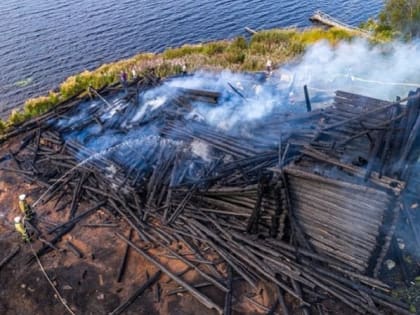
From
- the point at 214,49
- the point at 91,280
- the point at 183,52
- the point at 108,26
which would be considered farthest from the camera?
the point at 108,26

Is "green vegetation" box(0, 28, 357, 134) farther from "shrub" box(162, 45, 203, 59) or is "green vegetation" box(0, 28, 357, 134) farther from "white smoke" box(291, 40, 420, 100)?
"white smoke" box(291, 40, 420, 100)

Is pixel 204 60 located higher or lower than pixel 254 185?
lower

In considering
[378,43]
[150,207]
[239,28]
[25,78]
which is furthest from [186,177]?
[239,28]

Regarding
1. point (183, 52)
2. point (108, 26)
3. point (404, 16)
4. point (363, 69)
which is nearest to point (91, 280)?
point (363, 69)

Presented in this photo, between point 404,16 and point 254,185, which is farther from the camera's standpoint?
Answer: point 404,16

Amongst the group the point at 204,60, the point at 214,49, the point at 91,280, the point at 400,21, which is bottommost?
the point at 91,280

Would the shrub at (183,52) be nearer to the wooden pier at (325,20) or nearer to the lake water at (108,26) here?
the lake water at (108,26)

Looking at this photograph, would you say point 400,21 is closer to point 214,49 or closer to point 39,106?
point 214,49
